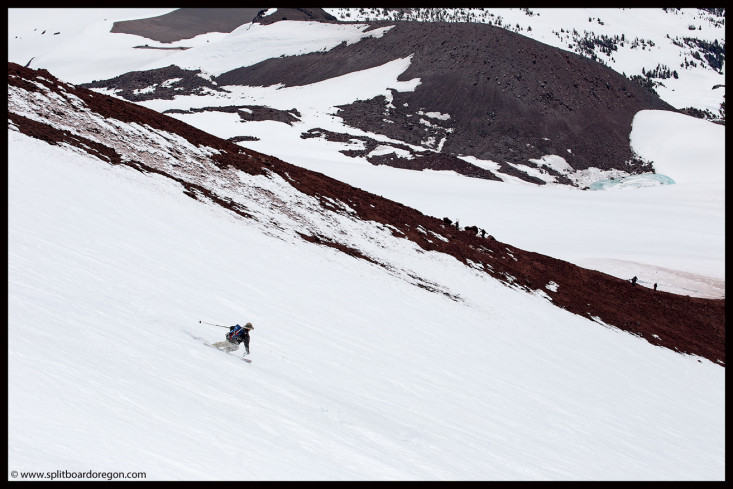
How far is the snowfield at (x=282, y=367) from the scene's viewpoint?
360 inches

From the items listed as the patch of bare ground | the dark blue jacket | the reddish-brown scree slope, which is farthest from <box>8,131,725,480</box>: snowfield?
the patch of bare ground

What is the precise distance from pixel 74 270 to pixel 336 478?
31.9ft

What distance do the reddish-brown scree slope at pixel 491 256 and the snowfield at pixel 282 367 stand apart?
2420 millimetres

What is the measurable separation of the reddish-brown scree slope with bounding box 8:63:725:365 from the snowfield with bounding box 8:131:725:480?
2.42m

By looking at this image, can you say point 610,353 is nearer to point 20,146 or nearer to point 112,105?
point 20,146

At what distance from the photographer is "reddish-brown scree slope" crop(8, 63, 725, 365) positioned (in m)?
32.2

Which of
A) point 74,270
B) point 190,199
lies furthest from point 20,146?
point 74,270

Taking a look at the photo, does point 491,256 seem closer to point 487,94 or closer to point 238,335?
point 238,335

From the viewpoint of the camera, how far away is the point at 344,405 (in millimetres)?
12953

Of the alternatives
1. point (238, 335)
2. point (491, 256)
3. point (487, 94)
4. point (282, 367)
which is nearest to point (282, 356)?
point (282, 367)

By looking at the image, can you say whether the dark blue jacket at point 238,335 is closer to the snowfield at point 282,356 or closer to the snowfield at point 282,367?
the snowfield at point 282,367

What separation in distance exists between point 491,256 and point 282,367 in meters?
26.0

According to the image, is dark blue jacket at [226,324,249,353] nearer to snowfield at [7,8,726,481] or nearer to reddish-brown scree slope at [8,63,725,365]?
snowfield at [7,8,726,481]

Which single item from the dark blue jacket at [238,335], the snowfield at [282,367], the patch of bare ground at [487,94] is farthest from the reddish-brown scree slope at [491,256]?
the patch of bare ground at [487,94]
